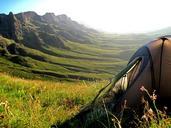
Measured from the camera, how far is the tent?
32.5ft

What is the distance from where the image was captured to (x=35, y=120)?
801 centimetres

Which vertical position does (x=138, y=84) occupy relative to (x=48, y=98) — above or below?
above

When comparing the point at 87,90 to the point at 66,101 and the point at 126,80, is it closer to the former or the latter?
the point at 66,101

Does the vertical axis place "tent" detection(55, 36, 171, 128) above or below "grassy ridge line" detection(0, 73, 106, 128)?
above

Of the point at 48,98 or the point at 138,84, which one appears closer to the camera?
the point at 138,84

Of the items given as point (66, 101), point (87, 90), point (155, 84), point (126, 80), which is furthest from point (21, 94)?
point (155, 84)

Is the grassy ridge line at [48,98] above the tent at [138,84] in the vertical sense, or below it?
below

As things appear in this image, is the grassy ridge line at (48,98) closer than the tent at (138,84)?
No

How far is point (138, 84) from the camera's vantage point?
10219 millimetres

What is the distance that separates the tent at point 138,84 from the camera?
9898mm

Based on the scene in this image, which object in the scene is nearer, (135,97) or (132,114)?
(132,114)

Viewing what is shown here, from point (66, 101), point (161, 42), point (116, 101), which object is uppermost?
point (161, 42)

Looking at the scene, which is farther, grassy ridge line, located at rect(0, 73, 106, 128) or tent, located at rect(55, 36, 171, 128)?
grassy ridge line, located at rect(0, 73, 106, 128)

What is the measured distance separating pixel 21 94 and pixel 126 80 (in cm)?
531
